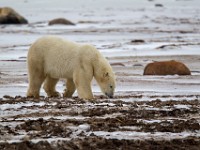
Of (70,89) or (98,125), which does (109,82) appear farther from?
(98,125)

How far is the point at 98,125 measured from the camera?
6.33m

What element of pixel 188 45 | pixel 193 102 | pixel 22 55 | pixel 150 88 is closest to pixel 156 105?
pixel 193 102

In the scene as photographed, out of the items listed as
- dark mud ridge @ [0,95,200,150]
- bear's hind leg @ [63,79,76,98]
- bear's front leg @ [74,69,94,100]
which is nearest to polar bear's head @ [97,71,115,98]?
bear's front leg @ [74,69,94,100]

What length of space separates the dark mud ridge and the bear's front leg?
185 centimetres

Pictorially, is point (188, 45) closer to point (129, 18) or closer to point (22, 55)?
point (22, 55)

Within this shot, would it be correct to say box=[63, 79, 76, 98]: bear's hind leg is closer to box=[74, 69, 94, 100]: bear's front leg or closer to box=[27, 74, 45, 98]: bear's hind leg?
box=[27, 74, 45, 98]: bear's hind leg

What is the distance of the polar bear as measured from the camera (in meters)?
9.77

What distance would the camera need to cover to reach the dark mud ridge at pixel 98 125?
577 centimetres

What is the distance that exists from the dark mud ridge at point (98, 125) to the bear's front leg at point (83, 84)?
1.85m

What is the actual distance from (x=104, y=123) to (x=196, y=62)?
9.75 metres

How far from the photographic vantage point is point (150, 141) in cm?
586

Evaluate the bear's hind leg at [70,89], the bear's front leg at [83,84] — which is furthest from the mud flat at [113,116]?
the bear's hind leg at [70,89]

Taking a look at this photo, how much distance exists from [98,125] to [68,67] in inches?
147

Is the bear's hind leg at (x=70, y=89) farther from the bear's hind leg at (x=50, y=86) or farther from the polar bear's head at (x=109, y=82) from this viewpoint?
the polar bear's head at (x=109, y=82)
